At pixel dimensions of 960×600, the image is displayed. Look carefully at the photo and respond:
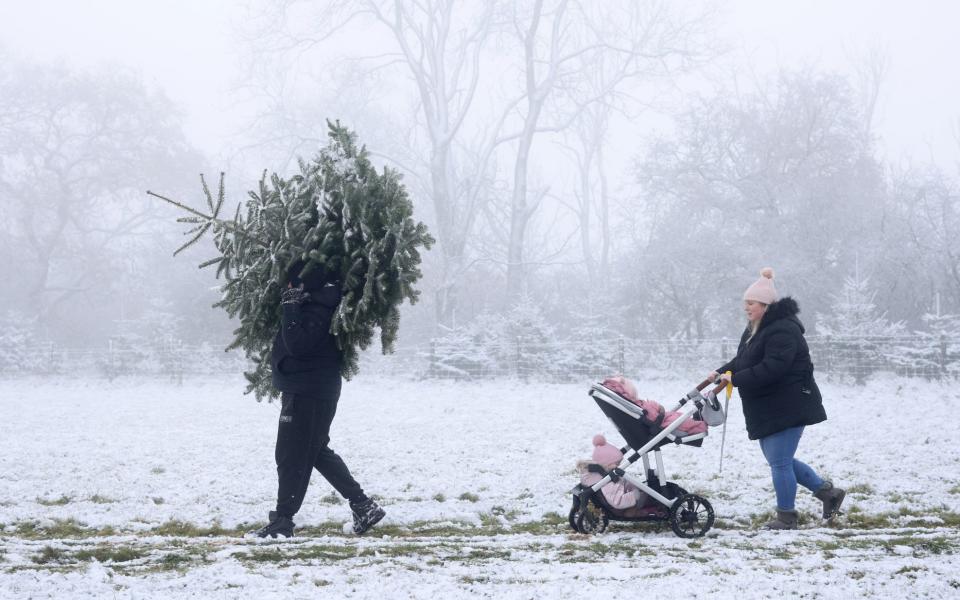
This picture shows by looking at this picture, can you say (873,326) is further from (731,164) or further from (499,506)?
(499,506)

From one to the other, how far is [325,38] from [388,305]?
24150 mm

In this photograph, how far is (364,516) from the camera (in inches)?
216

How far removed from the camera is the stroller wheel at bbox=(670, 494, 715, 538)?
5266 mm

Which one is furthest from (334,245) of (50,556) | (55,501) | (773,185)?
(773,185)

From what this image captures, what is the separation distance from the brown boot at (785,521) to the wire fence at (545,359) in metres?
15.0

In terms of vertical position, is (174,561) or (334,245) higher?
(334,245)

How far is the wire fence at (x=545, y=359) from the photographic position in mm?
19219

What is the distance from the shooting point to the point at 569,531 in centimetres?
550

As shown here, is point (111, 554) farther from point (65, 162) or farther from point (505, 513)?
point (65, 162)

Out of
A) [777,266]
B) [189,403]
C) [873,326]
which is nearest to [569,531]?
[189,403]

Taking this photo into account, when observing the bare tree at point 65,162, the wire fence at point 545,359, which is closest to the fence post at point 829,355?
the wire fence at point 545,359

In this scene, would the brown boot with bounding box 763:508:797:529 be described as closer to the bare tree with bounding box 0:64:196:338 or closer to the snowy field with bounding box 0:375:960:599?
the snowy field with bounding box 0:375:960:599

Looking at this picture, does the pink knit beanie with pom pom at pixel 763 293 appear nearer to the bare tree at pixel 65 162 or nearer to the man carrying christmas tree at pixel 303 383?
the man carrying christmas tree at pixel 303 383

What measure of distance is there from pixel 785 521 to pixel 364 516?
2556 millimetres
